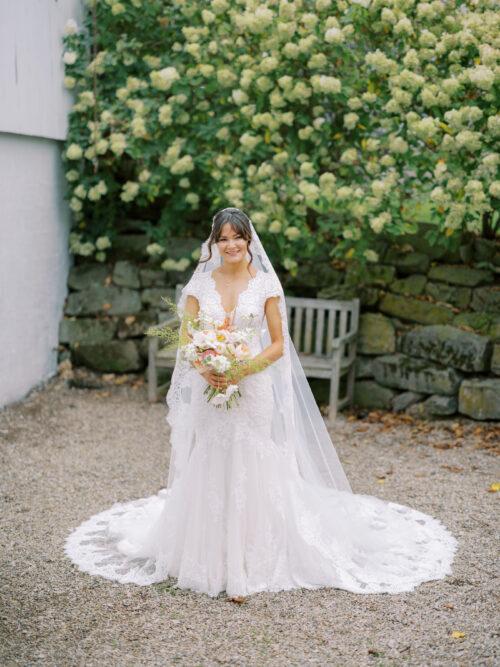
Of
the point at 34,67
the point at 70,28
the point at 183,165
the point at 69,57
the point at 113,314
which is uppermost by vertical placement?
the point at 70,28

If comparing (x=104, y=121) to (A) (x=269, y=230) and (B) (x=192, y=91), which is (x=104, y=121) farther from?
(A) (x=269, y=230)

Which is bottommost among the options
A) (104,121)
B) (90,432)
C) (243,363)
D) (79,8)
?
(90,432)

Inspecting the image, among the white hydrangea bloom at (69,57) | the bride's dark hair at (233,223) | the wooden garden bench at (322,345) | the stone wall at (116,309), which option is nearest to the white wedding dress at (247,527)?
the bride's dark hair at (233,223)

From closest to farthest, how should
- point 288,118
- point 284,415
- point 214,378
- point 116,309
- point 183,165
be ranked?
point 214,378 → point 284,415 → point 288,118 → point 183,165 → point 116,309

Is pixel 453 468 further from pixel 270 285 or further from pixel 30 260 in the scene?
pixel 30 260

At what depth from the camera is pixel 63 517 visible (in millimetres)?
5422

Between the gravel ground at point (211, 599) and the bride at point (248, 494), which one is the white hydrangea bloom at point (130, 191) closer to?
the gravel ground at point (211, 599)

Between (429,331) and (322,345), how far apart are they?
3.73 feet

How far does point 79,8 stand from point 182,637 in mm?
7025

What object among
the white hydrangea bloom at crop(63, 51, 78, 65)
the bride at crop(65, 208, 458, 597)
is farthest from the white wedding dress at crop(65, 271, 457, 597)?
the white hydrangea bloom at crop(63, 51, 78, 65)

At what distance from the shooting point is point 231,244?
4.42 metres

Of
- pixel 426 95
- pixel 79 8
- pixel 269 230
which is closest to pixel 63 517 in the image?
pixel 269 230

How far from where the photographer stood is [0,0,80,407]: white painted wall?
745 centimetres

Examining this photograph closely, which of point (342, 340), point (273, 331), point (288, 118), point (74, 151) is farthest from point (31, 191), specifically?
point (273, 331)
